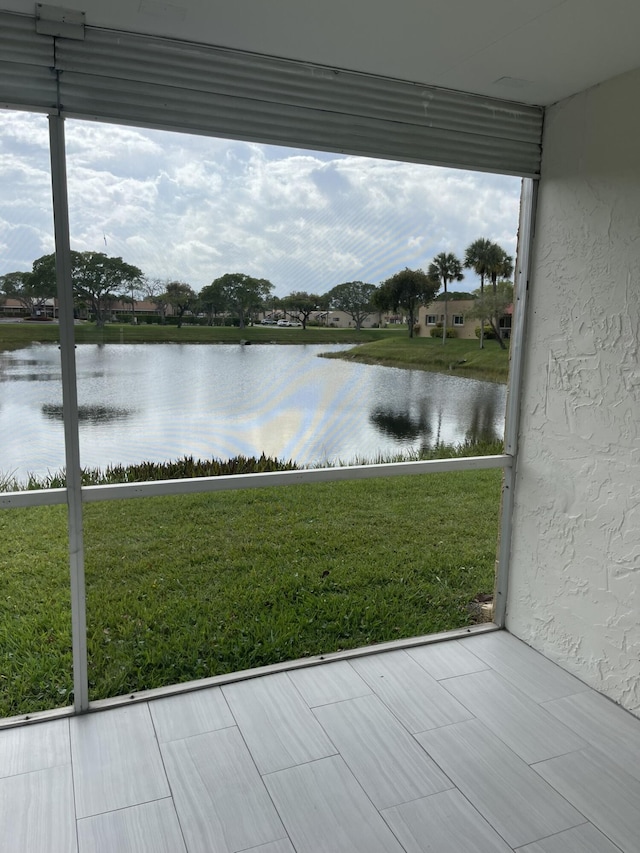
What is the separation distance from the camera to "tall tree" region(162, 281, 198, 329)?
239 centimetres

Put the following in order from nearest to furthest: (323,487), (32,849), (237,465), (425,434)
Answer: (32,849) → (237,465) → (425,434) → (323,487)

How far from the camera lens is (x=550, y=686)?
247 centimetres

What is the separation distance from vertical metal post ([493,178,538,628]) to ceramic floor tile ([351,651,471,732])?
0.63m

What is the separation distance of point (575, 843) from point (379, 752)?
64cm

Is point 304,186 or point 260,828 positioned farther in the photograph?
point 304,186

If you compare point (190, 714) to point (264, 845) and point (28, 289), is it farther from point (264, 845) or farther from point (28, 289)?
point (28, 289)

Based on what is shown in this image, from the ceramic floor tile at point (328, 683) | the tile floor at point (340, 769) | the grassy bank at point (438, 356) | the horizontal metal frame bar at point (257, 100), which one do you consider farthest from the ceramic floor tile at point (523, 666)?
the horizontal metal frame bar at point (257, 100)

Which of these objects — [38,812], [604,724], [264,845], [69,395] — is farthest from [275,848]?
[69,395]

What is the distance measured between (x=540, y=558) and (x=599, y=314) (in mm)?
1115

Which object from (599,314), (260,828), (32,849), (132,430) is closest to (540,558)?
(599,314)

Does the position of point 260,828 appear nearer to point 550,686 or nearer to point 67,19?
point 550,686

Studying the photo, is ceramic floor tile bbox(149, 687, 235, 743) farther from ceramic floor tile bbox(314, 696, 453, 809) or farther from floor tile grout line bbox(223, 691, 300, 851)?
ceramic floor tile bbox(314, 696, 453, 809)

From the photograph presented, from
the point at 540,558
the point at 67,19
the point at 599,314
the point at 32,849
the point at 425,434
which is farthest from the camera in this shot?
the point at 425,434

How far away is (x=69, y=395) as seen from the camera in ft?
6.89
